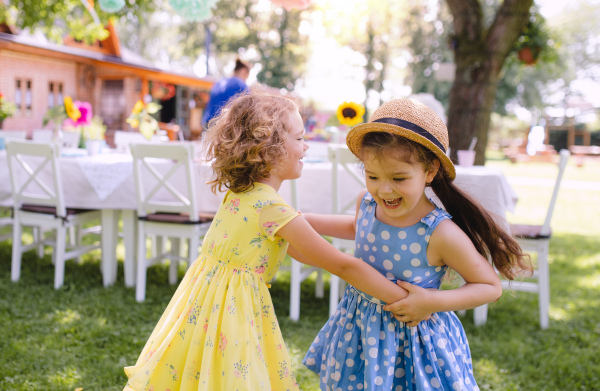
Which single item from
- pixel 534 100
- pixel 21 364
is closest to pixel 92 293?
pixel 21 364

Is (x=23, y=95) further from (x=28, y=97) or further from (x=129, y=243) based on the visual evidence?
(x=129, y=243)

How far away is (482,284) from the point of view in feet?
4.19

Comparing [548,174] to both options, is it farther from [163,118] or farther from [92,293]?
[92,293]

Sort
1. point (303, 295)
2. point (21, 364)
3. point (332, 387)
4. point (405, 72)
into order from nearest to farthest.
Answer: point (332, 387), point (21, 364), point (303, 295), point (405, 72)

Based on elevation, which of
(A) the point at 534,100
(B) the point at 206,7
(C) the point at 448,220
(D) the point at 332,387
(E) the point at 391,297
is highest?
(A) the point at 534,100

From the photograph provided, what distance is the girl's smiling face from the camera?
1.27 meters

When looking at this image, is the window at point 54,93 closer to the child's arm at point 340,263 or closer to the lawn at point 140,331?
the lawn at point 140,331

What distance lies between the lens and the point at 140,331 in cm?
301

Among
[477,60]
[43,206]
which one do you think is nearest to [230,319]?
[43,206]

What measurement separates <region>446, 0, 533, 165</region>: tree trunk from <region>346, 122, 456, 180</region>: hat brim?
467cm

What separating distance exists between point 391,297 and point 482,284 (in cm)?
23

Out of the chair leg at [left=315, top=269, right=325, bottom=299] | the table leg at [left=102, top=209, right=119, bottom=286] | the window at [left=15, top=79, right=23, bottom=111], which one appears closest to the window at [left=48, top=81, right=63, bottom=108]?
the window at [left=15, top=79, right=23, bottom=111]

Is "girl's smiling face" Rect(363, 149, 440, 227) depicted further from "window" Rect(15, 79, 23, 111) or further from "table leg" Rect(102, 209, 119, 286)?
"window" Rect(15, 79, 23, 111)

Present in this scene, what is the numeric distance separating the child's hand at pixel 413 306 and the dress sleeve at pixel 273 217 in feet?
1.22
